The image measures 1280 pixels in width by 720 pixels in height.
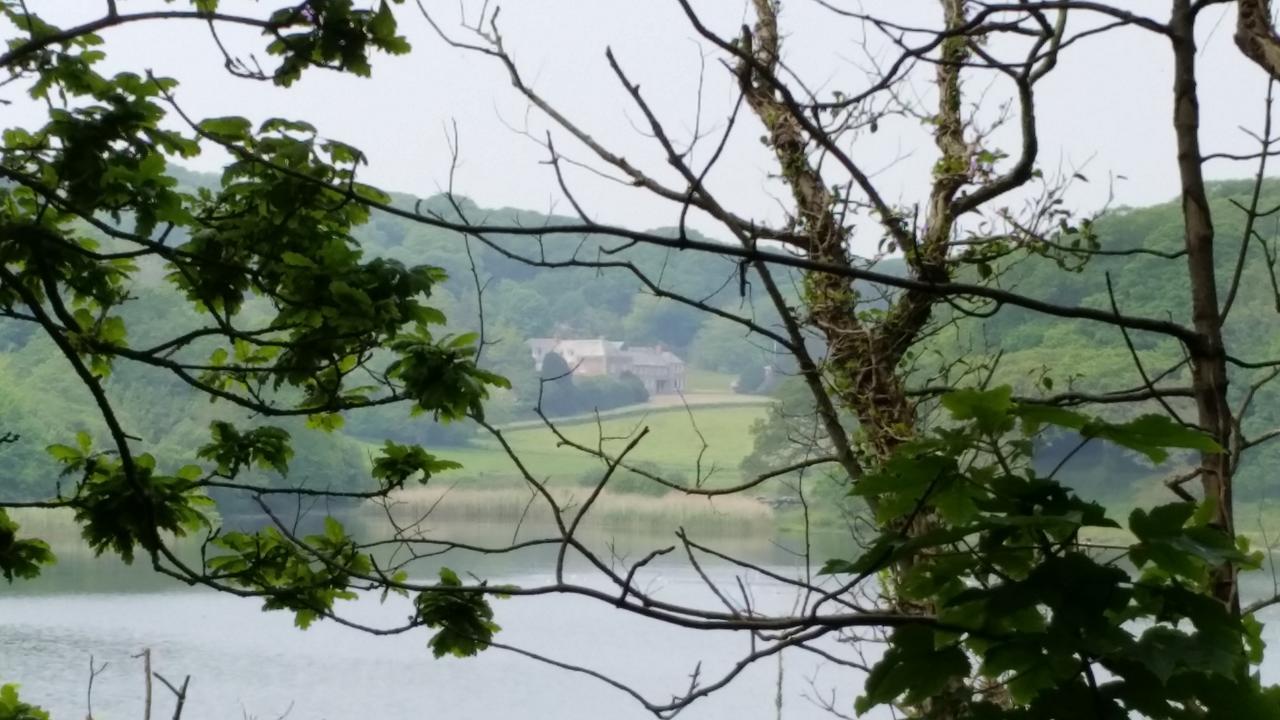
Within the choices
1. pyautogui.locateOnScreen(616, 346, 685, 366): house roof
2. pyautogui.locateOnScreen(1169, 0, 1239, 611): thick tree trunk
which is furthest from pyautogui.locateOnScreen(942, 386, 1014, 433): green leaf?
pyautogui.locateOnScreen(616, 346, 685, 366): house roof

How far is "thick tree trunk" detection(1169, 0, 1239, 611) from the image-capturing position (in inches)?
30.9

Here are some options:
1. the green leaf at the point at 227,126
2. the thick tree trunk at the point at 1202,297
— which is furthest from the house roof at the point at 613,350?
the thick tree trunk at the point at 1202,297

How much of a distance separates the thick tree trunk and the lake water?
380 centimetres

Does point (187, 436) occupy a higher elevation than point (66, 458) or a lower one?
higher

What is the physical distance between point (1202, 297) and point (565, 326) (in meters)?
3.20

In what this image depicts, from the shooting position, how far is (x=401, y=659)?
21.6ft

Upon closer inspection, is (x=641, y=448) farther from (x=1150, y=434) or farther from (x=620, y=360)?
(x=1150, y=434)

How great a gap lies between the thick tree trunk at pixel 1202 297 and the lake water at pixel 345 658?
3.80 meters

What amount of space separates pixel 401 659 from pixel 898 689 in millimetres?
6286

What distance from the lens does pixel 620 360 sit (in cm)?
400

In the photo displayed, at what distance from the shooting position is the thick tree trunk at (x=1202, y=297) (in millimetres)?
786

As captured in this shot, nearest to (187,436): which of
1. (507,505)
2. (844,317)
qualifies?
(507,505)

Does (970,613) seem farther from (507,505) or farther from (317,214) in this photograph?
(507,505)

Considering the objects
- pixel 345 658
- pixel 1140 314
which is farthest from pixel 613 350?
pixel 345 658
